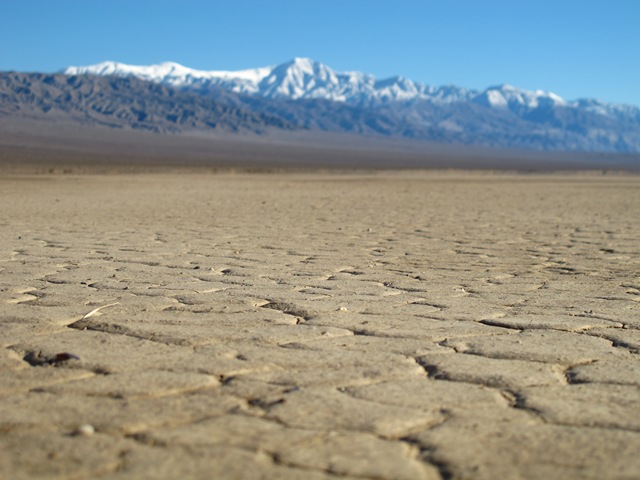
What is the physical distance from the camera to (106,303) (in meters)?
3.69

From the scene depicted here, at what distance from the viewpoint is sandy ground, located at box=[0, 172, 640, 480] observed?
188 cm

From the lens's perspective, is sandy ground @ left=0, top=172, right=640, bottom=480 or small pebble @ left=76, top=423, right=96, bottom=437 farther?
small pebble @ left=76, top=423, right=96, bottom=437

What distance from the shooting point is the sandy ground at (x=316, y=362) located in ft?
6.15

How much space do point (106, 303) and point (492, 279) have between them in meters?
2.01

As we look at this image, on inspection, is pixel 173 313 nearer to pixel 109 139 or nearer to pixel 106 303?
pixel 106 303

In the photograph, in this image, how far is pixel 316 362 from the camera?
2.70 meters

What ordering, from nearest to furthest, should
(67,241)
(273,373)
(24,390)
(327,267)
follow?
(24,390) < (273,373) < (327,267) < (67,241)

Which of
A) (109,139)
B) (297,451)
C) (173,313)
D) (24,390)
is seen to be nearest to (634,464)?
(297,451)

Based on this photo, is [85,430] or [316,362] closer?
[85,430]

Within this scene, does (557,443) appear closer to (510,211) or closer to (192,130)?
(510,211)

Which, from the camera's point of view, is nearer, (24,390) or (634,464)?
(634,464)

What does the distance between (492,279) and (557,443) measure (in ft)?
9.09

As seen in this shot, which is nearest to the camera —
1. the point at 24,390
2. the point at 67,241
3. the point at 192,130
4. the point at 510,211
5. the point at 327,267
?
the point at 24,390

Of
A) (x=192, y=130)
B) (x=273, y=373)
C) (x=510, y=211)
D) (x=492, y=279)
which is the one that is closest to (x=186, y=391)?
(x=273, y=373)
